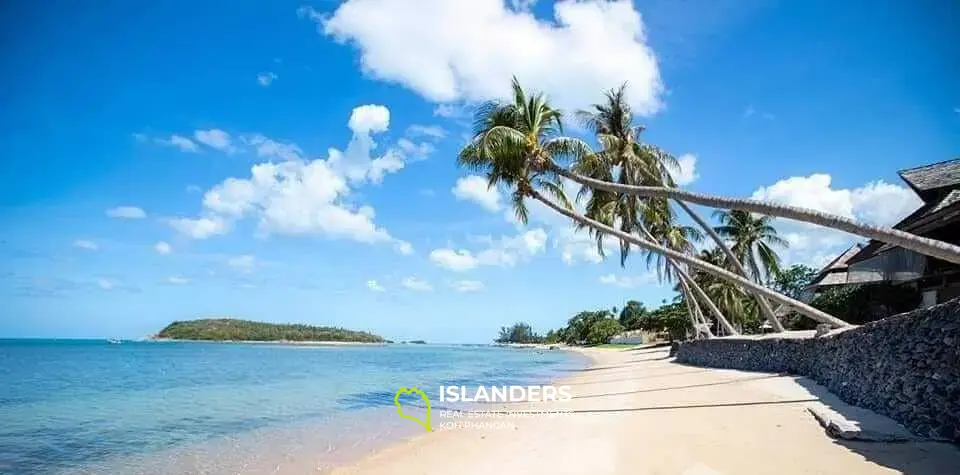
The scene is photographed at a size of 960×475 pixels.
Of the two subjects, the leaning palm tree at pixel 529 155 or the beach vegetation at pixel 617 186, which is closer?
the beach vegetation at pixel 617 186

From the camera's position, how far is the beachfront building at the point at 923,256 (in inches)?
404

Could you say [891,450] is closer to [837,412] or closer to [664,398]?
[837,412]

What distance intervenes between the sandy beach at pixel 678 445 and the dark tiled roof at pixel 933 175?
5463mm

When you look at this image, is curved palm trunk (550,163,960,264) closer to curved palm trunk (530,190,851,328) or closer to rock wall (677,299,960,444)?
rock wall (677,299,960,444)

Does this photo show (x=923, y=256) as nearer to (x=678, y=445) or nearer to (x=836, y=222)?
(x=836, y=222)

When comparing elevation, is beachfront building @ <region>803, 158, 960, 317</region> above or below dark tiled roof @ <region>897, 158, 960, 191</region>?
below

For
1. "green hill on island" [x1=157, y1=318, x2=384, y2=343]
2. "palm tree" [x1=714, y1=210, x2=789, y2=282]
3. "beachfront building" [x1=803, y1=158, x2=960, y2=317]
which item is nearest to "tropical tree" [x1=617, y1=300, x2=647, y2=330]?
"palm tree" [x1=714, y1=210, x2=789, y2=282]

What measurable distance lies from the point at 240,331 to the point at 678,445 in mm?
131241

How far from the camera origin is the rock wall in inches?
191

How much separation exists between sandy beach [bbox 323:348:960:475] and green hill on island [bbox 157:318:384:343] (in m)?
125

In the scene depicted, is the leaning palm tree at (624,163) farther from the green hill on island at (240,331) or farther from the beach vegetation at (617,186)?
the green hill on island at (240,331)

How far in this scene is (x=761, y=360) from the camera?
14.0 m

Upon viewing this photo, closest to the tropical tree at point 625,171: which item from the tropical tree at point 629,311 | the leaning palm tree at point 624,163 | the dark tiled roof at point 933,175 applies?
the leaning palm tree at point 624,163

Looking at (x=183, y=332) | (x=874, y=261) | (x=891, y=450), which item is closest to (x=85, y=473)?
(x=891, y=450)
